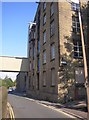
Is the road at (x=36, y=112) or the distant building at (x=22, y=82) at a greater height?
the distant building at (x=22, y=82)

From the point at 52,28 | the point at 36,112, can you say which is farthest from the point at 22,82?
the point at 36,112

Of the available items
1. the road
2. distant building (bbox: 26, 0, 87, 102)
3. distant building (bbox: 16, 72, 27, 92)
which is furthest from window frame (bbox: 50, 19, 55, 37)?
distant building (bbox: 16, 72, 27, 92)

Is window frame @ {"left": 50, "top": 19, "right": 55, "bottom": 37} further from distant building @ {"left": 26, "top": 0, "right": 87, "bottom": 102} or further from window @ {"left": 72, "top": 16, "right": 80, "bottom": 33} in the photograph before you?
window @ {"left": 72, "top": 16, "right": 80, "bottom": 33}

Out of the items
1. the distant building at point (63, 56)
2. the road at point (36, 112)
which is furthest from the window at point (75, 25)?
the road at point (36, 112)

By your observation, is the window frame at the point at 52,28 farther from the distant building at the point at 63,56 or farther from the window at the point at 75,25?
the window at the point at 75,25

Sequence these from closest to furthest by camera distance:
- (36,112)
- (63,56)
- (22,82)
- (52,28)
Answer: (36,112) < (63,56) < (52,28) < (22,82)

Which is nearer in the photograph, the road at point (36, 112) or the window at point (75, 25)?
the road at point (36, 112)

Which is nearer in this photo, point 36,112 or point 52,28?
point 36,112

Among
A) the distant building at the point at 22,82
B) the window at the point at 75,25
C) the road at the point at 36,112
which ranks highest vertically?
the window at the point at 75,25

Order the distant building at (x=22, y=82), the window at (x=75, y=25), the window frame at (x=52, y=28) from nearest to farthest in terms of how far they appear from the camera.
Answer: the window at (x=75, y=25)
the window frame at (x=52, y=28)
the distant building at (x=22, y=82)

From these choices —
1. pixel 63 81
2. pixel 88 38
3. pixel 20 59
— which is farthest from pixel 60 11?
Answer: pixel 20 59

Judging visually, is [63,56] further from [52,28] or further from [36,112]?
[36,112]

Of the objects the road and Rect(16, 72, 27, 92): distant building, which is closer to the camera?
the road

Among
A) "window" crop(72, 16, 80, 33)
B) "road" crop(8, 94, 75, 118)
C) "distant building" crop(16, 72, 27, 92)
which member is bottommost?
"road" crop(8, 94, 75, 118)
